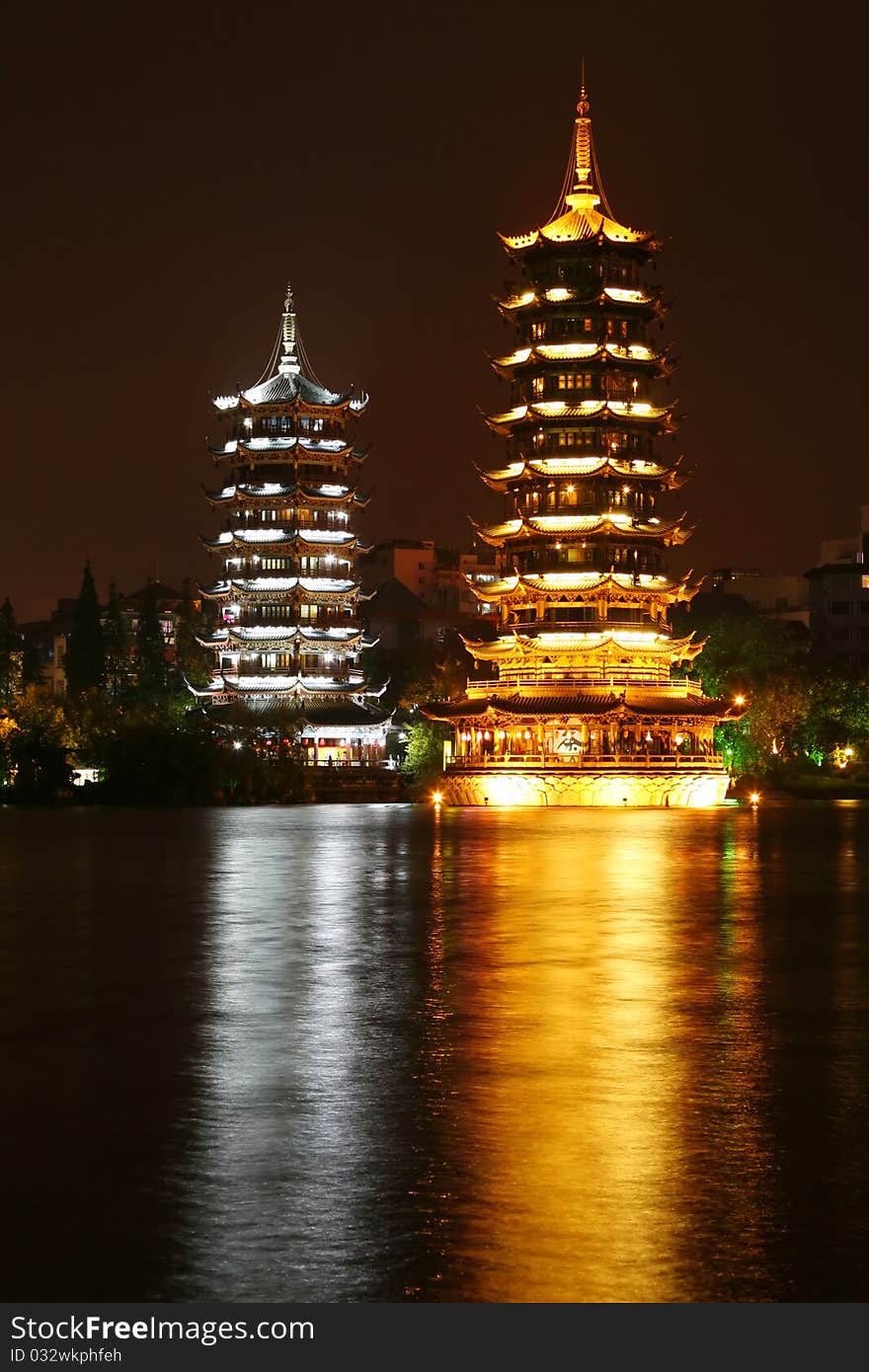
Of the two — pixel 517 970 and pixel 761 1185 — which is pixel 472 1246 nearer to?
pixel 761 1185

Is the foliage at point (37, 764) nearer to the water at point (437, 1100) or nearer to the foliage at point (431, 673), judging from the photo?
the foliage at point (431, 673)

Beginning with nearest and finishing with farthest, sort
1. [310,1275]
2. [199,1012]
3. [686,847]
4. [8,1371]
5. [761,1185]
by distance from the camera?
[8,1371]
[310,1275]
[761,1185]
[199,1012]
[686,847]

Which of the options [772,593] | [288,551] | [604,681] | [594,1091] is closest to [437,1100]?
[594,1091]

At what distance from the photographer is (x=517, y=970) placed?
71.8 ft

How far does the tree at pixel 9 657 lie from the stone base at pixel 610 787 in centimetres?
4135

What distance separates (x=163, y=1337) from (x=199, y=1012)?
997 cm

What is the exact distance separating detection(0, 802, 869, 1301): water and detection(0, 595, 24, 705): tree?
9923 cm

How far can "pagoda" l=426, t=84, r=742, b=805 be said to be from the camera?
93750mm

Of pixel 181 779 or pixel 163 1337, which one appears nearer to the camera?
pixel 163 1337

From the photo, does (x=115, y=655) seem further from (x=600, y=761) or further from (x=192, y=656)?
(x=600, y=761)

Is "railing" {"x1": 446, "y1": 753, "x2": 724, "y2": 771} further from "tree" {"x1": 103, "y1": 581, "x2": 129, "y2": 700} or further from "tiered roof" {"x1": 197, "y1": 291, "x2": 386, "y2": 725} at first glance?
"tree" {"x1": 103, "y1": 581, "x2": 129, "y2": 700}

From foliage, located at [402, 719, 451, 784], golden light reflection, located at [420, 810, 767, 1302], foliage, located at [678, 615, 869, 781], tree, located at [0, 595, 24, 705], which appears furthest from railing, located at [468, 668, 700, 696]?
golden light reflection, located at [420, 810, 767, 1302]

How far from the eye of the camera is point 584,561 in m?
99.1

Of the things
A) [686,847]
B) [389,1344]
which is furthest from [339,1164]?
[686,847]
